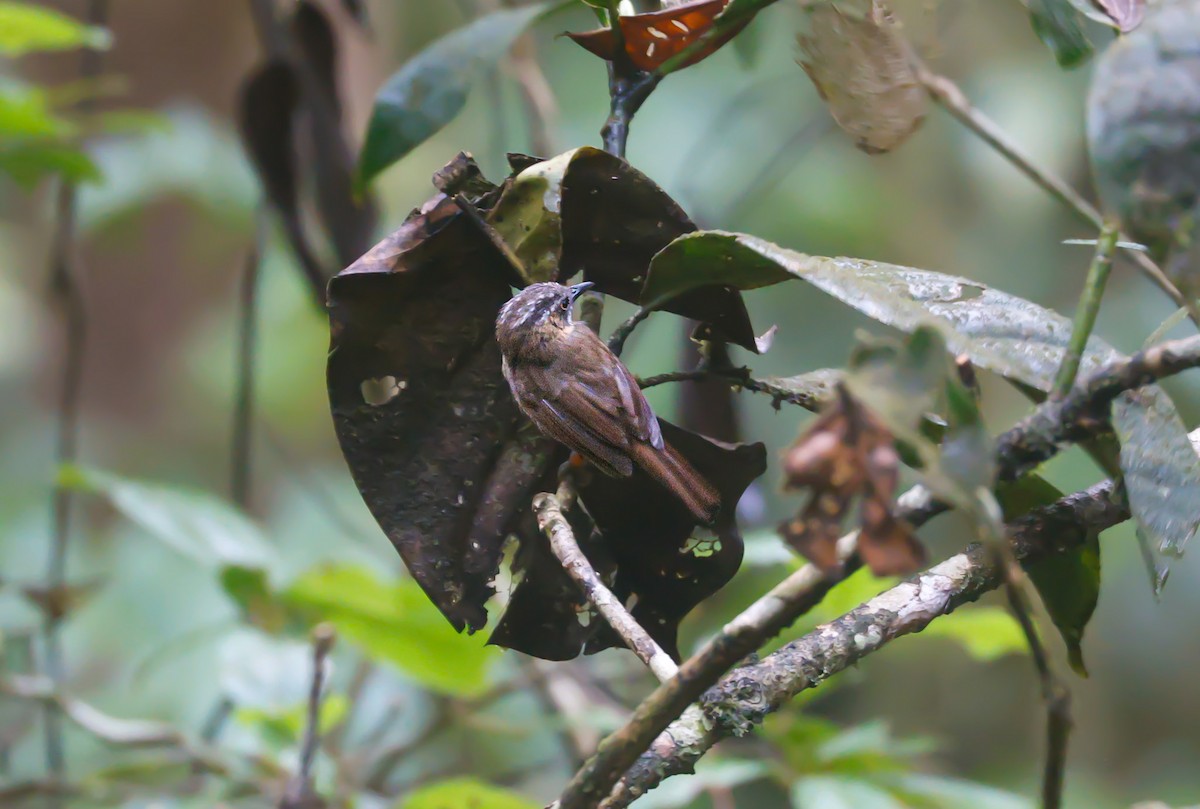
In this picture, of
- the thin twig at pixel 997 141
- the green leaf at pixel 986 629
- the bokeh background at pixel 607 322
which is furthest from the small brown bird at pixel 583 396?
the bokeh background at pixel 607 322

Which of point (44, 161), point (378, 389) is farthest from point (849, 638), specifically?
point (44, 161)

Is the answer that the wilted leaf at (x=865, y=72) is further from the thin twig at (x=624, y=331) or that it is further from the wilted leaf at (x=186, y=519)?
the wilted leaf at (x=186, y=519)

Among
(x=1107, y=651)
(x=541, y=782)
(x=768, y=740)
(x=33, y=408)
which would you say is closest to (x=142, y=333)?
(x=33, y=408)

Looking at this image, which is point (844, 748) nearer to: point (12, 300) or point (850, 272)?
point (850, 272)

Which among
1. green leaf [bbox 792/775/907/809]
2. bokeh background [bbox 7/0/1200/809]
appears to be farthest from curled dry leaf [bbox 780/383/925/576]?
bokeh background [bbox 7/0/1200/809]

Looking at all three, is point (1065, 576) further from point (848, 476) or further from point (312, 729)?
point (312, 729)

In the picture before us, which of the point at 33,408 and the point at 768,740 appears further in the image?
the point at 33,408

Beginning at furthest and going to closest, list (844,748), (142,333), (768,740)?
(142,333)
(768,740)
(844,748)
